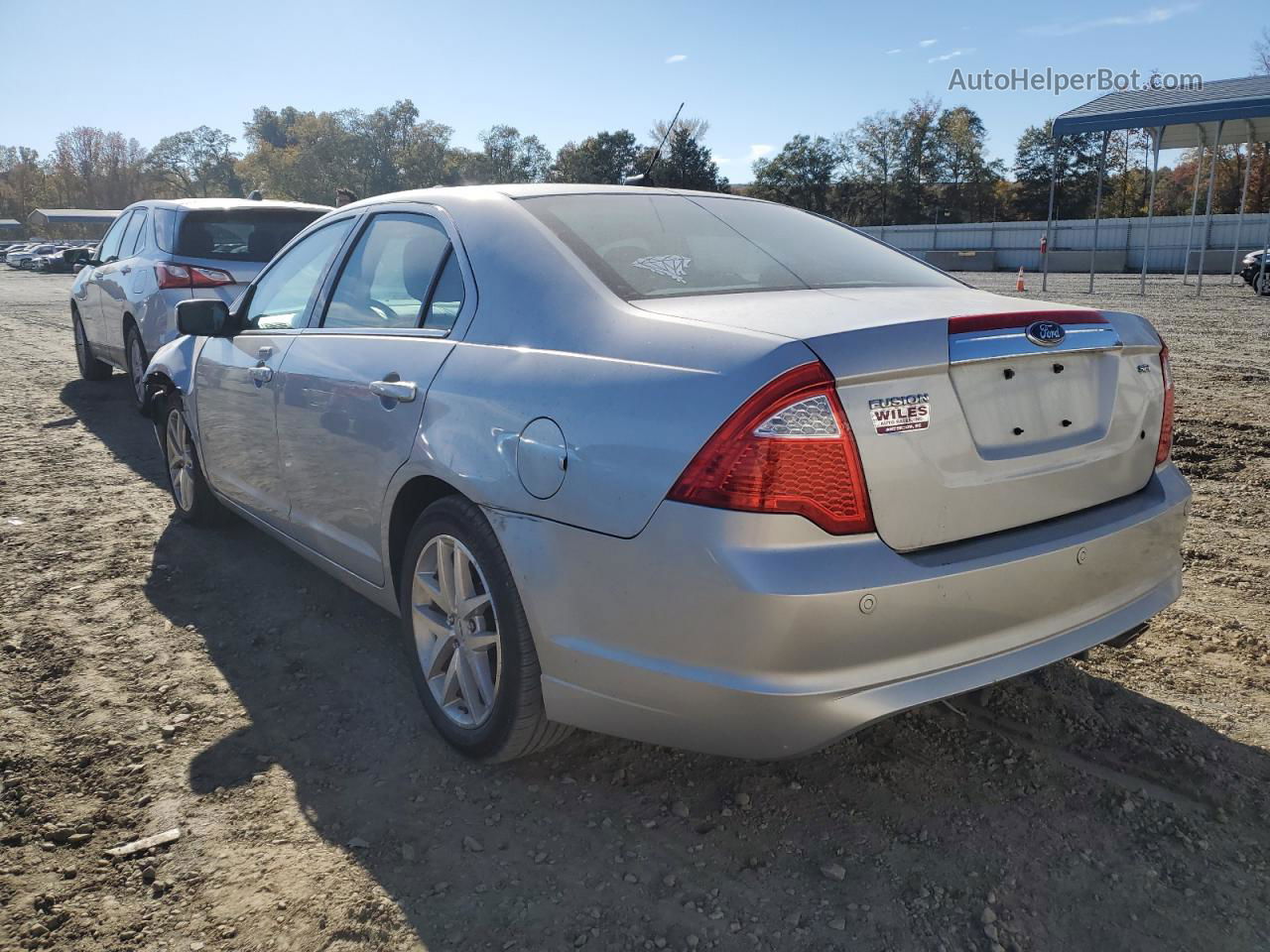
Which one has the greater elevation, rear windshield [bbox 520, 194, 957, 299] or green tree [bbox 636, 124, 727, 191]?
green tree [bbox 636, 124, 727, 191]

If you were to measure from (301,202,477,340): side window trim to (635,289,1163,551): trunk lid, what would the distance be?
0.64 metres

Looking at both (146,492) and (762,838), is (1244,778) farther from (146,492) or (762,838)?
(146,492)

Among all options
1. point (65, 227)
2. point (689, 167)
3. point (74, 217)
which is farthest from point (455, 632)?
point (65, 227)

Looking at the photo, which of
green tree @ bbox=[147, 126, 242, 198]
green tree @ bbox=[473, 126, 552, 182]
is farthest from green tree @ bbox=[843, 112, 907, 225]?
green tree @ bbox=[147, 126, 242, 198]

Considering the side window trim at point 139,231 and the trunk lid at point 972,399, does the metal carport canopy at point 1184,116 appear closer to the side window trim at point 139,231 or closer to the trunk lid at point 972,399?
the side window trim at point 139,231

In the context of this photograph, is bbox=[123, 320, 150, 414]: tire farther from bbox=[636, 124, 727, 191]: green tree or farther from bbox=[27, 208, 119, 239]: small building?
bbox=[27, 208, 119, 239]: small building

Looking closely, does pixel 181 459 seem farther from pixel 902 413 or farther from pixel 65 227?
pixel 65 227

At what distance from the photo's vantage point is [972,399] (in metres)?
2.17

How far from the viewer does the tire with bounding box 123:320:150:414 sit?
7898 mm

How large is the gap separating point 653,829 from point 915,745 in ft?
2.71

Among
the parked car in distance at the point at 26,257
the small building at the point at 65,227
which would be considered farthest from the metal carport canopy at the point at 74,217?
the parked car in distance at the point at 26,257

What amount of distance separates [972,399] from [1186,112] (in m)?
21.4

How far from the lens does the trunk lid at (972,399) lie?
207 cm

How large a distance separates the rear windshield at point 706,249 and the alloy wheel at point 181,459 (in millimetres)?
2746
